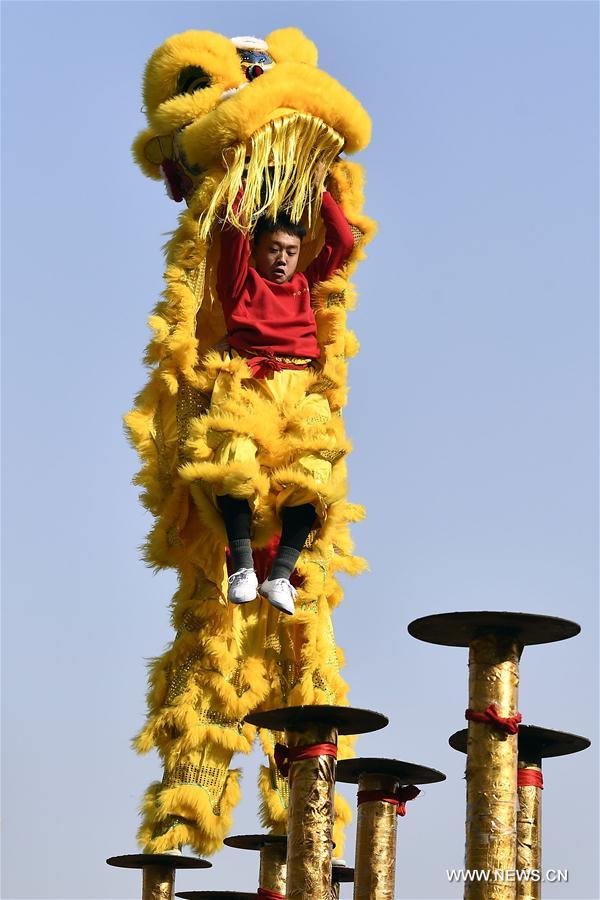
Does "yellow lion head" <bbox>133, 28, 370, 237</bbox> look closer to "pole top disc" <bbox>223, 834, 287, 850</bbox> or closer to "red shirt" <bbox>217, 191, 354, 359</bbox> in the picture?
"red shirt" <bbox>217, 191, 354, 359</bbox>

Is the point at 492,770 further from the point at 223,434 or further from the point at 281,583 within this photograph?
the point at 223,434

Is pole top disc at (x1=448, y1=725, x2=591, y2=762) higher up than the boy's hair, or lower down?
lower down

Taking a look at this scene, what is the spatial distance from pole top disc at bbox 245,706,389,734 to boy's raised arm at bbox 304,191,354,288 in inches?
128

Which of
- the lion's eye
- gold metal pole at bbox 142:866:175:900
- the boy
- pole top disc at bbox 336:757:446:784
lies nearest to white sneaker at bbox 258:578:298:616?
the boy

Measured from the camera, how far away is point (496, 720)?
723cm

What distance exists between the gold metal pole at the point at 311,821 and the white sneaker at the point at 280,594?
1.51 meters

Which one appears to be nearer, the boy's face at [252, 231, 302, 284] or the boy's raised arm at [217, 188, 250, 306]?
the boy's raised arm at [217, 188, 250, 306]

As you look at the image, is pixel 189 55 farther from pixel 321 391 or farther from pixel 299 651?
pixel 299 651

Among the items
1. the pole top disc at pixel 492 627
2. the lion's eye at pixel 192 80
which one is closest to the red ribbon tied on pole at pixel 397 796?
the pole top disc at pixel 492 627

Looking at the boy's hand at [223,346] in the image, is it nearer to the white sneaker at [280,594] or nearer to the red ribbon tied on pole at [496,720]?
the white sneaker at [280,594]

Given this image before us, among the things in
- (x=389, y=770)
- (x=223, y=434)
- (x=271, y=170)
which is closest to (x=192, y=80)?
(x=271, y=170)

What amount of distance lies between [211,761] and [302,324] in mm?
2495

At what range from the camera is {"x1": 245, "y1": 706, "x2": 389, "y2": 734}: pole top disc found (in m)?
7.44

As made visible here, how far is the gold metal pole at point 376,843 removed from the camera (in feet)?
28.6
